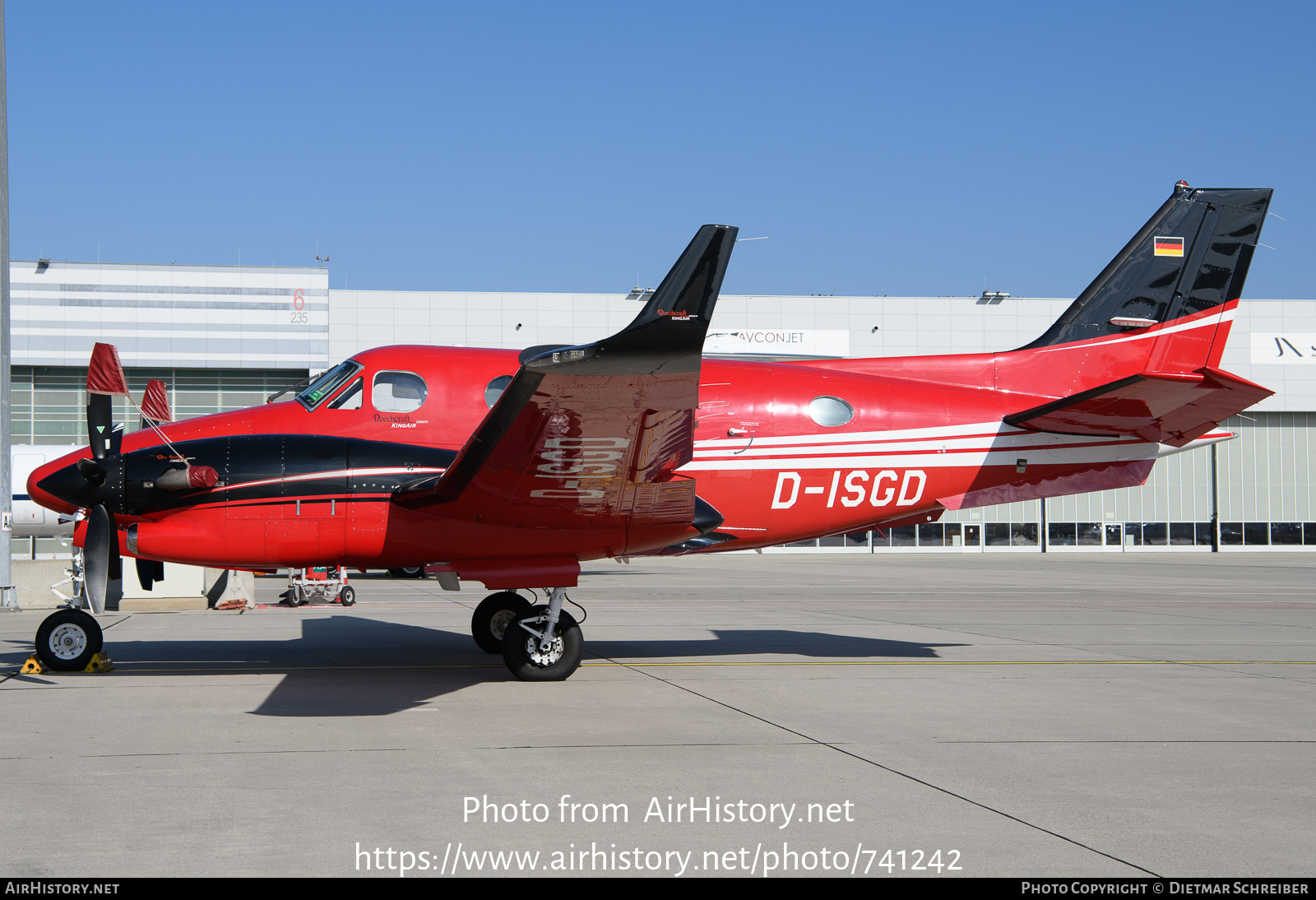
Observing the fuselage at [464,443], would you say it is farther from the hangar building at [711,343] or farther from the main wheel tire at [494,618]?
the hangar building at [711,343]

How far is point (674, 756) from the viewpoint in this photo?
7.30 m

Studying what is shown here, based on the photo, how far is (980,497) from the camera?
1262cm

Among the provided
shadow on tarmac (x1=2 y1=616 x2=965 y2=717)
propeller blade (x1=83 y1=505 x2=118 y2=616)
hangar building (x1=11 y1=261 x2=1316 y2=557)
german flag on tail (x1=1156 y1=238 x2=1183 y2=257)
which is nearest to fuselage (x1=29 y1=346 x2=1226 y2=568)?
propeller blade (x1=83 y1=505 x2=118 y2=616)

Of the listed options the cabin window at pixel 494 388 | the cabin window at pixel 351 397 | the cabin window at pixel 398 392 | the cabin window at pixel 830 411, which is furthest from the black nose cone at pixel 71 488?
the cabin window at pixel 830 411

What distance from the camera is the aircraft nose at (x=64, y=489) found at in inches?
413

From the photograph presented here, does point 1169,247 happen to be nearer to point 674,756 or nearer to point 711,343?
point 674,756

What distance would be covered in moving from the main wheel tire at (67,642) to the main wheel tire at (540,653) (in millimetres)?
4377

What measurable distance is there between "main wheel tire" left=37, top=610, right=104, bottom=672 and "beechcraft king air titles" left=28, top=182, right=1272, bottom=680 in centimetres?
3

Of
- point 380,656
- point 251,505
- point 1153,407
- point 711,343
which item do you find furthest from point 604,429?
point 711,343

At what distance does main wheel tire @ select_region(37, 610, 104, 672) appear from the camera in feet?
35.8

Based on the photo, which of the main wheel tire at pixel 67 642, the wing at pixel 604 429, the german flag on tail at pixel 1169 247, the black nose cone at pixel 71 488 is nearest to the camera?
the wing at pixel 604 429

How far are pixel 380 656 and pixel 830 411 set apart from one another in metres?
6.31

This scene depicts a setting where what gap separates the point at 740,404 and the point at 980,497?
320 cm
